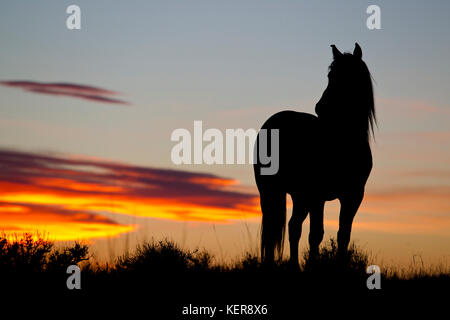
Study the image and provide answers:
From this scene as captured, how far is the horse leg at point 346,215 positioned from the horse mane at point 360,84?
1.00 meters

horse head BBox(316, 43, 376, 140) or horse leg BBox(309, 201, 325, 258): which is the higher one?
horse head BBox(316, 43, 376, 140)

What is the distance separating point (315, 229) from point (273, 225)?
3.27ft

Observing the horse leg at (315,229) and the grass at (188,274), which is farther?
the horse leg at (315,229)

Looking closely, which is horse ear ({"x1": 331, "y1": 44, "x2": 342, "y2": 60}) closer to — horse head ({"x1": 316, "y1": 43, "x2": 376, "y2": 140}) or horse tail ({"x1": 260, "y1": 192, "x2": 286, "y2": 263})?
horse head ({"x1": 316, "y1": 43, "x2": 376, "y2": 140})

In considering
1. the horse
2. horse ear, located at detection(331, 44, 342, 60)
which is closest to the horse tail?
the horse

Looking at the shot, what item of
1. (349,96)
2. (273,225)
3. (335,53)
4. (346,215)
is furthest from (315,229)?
(335,53)

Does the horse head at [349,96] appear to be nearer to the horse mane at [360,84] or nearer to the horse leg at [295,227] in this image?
the horse mane at [360,84]

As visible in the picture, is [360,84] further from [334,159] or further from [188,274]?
[188,274]

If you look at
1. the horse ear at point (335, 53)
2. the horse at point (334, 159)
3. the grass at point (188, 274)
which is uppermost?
the horse ear at point (335, 53)

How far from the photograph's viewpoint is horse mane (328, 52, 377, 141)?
32.2ft

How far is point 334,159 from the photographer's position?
10219mm

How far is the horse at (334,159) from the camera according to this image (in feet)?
32.4

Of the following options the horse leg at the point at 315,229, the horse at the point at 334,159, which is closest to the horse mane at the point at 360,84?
the horse at the point at 334,159
